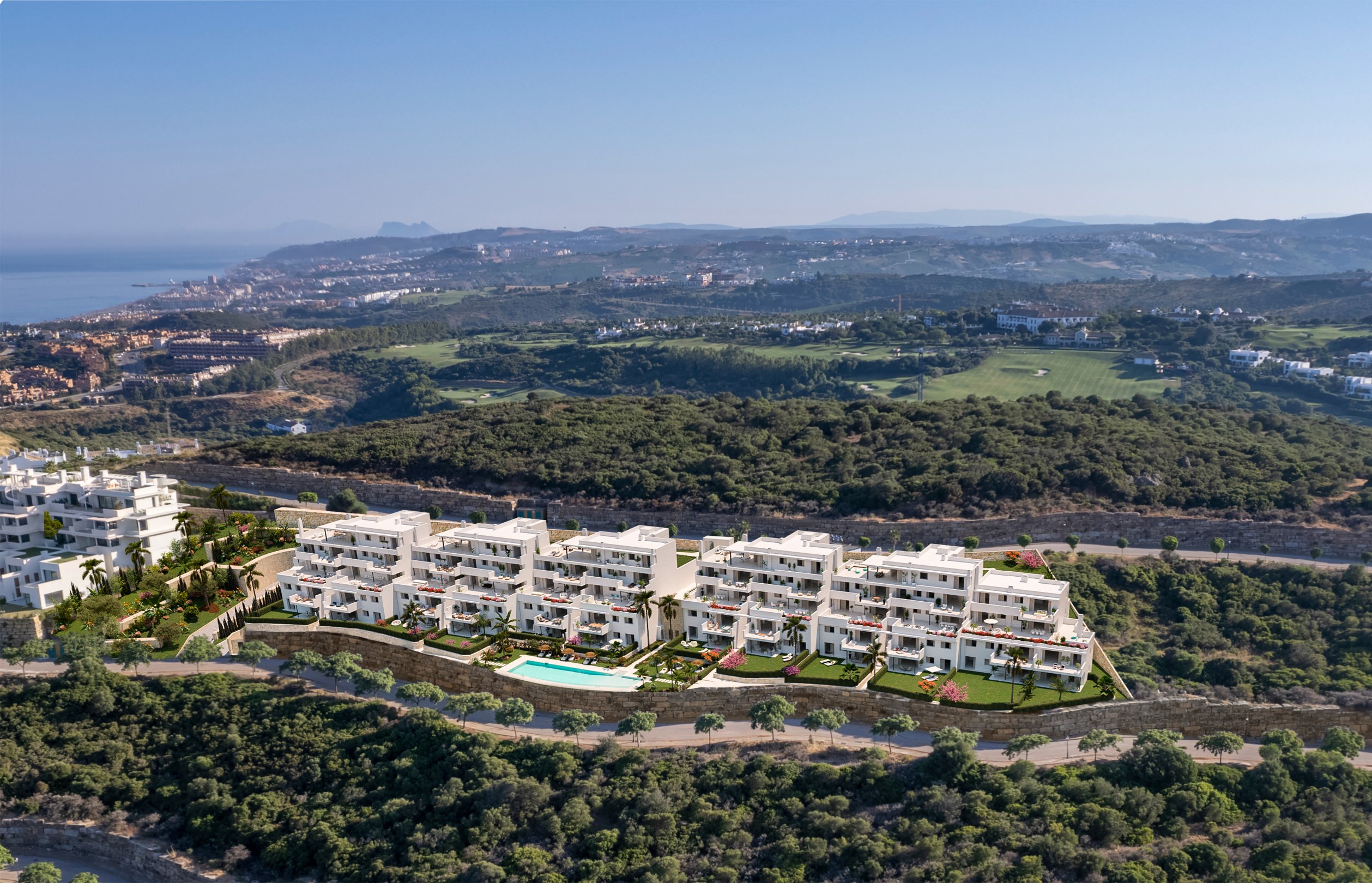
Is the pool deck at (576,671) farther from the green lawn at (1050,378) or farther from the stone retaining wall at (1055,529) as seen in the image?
the green lawn at (1050,378)

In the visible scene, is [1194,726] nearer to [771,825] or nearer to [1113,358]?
[771,825]

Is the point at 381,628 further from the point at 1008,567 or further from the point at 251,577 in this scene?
the point at 1008,567

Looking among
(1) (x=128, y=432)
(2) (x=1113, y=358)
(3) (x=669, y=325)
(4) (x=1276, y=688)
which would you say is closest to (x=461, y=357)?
(3) (x=669, y=325)

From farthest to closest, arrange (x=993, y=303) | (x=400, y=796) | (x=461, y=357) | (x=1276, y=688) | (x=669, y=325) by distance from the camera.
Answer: (x=993, y=303), (x=669, y=325), (x=461, y=357), (x=1276, y=688), (x=400, y=796)

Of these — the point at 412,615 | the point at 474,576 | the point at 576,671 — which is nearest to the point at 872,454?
the point at 474,576

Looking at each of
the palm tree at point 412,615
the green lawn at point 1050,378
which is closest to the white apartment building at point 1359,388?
the green lawn at point 1050,378

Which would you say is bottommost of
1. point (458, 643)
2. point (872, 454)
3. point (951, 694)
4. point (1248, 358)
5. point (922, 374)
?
point (951, 694)
